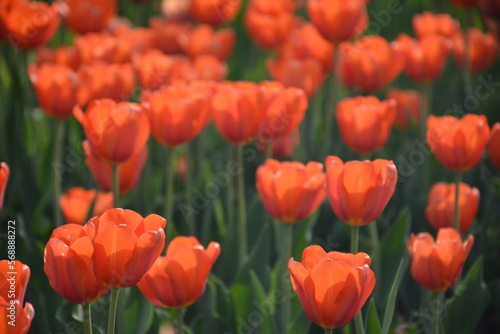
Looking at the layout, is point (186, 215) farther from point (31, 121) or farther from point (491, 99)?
point (491, 99)

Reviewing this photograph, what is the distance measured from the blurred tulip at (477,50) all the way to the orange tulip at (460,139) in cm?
106

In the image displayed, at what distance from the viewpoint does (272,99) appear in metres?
1.64

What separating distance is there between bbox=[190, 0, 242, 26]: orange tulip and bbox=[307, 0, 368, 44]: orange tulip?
790 millimetres

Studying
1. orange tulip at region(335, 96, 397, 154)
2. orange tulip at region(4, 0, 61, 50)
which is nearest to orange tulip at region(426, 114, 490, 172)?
orange tulip at region(335, 96, 397, 154)

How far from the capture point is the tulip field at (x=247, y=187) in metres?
1.05

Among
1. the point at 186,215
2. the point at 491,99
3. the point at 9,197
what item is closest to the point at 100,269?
the point at 186,215

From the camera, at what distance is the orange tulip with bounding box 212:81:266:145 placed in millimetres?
1579

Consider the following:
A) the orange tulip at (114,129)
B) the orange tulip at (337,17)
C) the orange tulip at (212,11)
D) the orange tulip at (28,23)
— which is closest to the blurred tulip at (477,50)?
the orange tulip at (337,17)

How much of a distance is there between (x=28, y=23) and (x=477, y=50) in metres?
1.47

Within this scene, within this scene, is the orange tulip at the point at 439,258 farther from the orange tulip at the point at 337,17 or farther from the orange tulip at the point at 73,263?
the orange tulip at the point at 337,17

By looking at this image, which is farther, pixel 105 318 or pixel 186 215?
pixel 186 215

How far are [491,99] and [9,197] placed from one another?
1.51 m

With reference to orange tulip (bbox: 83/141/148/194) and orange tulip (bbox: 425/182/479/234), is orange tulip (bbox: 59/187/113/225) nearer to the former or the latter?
orange tulip (bbox: 83/141/148/194)

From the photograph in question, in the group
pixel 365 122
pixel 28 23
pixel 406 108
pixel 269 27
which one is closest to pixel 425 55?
pixel 406 108
